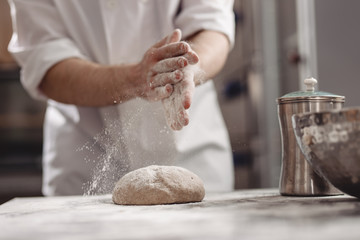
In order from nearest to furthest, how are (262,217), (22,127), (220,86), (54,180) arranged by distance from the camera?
(262,217) → (54,180) → (22,127) → (220,86)

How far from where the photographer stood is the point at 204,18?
5.42 feet

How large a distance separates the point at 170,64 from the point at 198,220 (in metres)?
0.52

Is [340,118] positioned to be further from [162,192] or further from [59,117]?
[59,117]

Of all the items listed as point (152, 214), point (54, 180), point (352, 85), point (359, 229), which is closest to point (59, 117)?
point (54, 180)

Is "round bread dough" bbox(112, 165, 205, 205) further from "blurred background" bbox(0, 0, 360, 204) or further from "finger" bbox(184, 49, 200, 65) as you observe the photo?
"blurred background" bbox(0, 0, 360, 204)

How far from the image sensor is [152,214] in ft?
2.79

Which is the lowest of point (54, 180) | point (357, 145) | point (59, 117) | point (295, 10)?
point (54, 180)

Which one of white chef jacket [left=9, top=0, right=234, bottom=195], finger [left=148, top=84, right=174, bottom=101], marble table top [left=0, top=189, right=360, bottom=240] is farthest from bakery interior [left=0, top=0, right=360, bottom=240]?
finger [left=148, top=84, right=174, bottom=101]

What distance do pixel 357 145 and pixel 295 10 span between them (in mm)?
2063

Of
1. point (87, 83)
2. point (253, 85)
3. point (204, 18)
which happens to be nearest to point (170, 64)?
point (87, 83)

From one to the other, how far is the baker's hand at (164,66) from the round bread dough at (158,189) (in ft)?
0.74

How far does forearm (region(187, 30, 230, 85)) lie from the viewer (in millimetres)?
1495

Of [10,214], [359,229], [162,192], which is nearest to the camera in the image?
[359,229]

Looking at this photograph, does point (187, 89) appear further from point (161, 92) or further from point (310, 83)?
point (310, 83)
